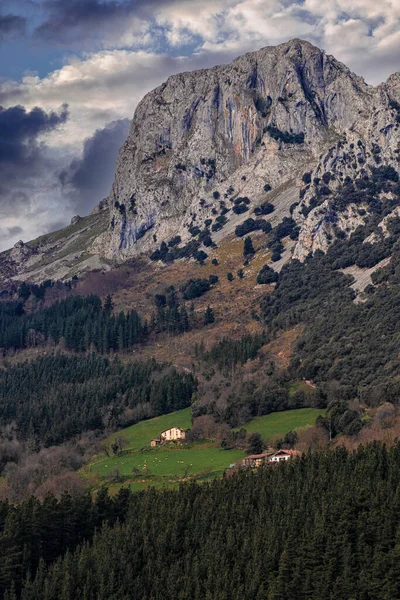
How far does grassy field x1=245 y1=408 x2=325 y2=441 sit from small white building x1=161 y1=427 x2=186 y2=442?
1054cm

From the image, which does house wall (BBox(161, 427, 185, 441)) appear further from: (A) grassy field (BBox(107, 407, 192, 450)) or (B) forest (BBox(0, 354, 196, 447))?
(B) forest (BBox(0, 354, 196, 447))

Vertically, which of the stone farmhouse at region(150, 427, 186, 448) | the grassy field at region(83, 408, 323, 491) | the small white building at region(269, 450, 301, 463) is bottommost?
the small white building at region(269, 450, 301, 463)

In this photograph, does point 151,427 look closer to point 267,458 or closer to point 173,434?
point 173,434

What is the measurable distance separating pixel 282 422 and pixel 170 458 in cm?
1903

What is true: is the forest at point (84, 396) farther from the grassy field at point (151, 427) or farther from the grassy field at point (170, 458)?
the grassy field at point (170, 458)

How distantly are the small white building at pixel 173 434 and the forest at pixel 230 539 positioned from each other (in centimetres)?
4106

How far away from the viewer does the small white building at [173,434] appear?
145250 millimetres

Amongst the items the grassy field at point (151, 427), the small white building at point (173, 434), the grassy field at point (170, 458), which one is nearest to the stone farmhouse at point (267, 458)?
the grassy field at point (170, 458)

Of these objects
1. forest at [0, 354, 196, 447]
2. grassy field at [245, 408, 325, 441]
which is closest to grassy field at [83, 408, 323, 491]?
grassy field at [245, 408, 325, 441]

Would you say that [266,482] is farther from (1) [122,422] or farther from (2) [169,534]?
(1) [122,422]

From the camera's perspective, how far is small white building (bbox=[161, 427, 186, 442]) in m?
145

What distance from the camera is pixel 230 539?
8575cm

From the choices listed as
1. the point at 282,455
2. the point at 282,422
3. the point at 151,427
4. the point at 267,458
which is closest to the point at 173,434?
the point at 151,427

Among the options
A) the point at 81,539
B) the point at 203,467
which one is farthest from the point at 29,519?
the point at 203,467
